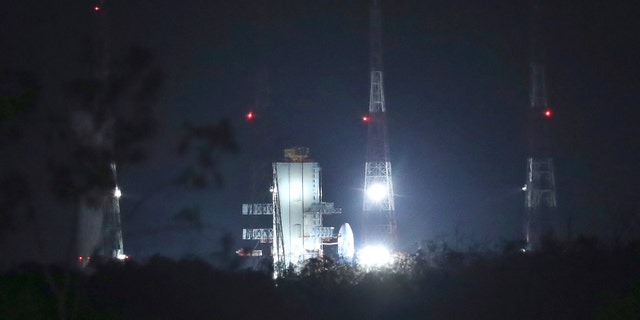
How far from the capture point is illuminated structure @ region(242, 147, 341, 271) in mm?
42344

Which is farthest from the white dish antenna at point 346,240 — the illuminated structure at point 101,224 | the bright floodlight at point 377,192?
the illuminated structure at point 101,224

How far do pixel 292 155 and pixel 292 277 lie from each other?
810 inches

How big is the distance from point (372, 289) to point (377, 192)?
726 inches

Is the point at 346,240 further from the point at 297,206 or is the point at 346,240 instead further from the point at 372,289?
the point at 372,289

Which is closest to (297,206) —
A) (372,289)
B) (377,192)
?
(377,192)

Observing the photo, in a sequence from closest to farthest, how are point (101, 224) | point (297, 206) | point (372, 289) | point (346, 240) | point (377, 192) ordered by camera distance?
point (101, 224), point (372, 289), point (346, 240), point (377, 192), point (297, 206)

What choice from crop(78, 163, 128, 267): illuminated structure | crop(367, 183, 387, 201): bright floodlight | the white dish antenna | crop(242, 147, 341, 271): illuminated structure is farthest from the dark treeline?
crop(242, 147, 341, 271): illuminated structure

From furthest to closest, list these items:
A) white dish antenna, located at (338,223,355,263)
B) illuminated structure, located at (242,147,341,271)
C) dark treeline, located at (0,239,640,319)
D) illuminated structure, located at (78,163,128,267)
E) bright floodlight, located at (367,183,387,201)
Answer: illuminated structure, located at (242,147,341,271) → bright floodlight, located at (367,183,387,201) → white dish antenna, located at (338,223,355,263) → dark treeline, located at (0,239,640,319) → illuminated structure, located at (78,163,128,267)

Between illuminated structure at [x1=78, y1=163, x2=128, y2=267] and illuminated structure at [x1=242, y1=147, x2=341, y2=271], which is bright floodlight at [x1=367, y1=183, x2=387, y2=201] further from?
illuminated structure at [x1=78, y1=163, x2=128, y2=267]

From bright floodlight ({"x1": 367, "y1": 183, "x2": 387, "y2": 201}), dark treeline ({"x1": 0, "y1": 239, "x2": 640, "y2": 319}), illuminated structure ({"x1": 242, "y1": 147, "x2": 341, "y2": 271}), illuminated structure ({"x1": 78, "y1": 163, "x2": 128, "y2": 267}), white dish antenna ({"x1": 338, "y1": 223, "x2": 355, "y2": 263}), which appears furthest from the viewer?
illuminated structure ({"x1": 242, "y1": 147, "x2": 341, "y2": 271})

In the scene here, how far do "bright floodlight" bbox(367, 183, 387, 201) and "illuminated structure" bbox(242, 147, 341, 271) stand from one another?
428cm

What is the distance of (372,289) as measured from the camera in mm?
20922

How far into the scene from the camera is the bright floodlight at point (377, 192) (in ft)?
128

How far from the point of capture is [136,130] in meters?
12.8
